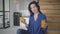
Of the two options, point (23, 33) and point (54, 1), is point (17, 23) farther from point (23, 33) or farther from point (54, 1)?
point (54, 1)

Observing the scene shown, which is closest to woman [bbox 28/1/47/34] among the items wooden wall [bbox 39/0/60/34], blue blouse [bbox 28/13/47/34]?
blue blouse [bbox 28/13/47/34]

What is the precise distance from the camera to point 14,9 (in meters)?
2.72

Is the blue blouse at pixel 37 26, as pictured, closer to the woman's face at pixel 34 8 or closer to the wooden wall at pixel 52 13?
the woman's face at pixel 34 8

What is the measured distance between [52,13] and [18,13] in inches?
28.0

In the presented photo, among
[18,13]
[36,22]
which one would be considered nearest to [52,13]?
[36,22]

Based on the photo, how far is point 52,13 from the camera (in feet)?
7.79

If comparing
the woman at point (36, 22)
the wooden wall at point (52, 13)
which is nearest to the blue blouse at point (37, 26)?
the woman at point (36, 22)

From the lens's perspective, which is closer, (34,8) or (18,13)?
(34,8)

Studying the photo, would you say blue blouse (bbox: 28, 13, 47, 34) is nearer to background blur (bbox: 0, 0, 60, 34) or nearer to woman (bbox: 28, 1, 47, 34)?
woman (bbox: 28, 1, 47, 34)

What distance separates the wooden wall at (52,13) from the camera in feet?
7.76

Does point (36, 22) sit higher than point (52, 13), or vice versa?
point (52, 13)

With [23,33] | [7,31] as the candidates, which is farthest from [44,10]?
[7,31]

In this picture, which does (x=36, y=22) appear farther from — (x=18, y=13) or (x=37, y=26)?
(x=18, y=13)

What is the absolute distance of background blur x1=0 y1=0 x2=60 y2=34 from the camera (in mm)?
2368
